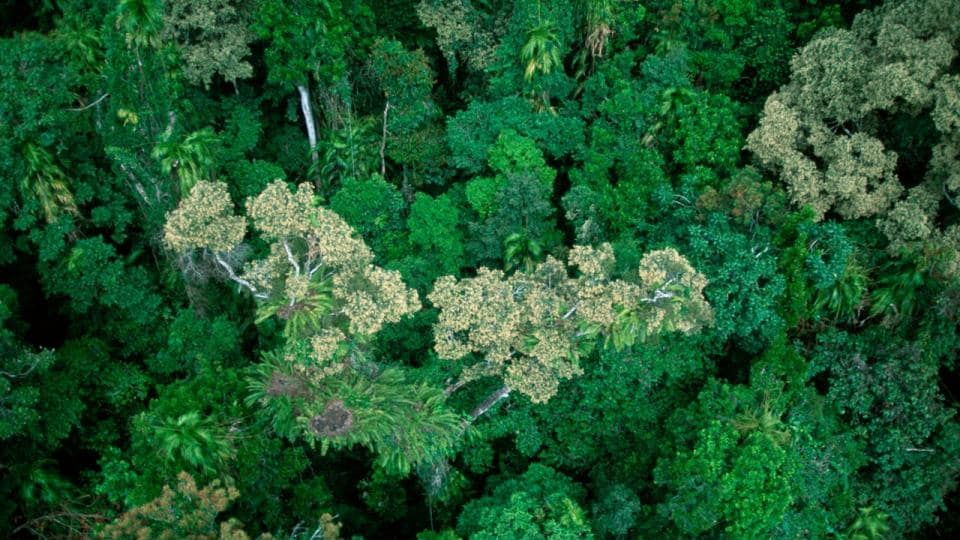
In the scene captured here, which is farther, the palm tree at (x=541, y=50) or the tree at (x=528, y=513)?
the palm tree at (x=541, y=50)

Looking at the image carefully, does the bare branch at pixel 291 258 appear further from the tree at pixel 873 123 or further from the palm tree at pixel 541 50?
the tree at pixel 873 123

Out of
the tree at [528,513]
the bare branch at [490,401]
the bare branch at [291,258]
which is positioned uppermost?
the bare branch at [291,258]

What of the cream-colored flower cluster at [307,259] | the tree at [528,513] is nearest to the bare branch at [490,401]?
the tree at [528,513]

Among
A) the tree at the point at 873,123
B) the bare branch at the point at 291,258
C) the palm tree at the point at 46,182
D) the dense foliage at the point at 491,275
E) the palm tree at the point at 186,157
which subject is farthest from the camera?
the palm tree at the point at 46,182

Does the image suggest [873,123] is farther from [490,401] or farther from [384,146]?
[384,146]

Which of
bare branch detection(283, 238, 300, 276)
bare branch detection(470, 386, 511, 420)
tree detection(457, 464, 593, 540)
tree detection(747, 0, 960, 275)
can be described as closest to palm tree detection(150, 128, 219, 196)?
bare branch detection(283, 238, 300, 276)

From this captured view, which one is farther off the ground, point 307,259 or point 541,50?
point 541,50

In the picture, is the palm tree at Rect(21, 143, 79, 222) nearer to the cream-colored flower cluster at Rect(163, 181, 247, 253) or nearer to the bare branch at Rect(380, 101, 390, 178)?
the cream-colored flower cluster at Rect(163, 181, 247, 253)

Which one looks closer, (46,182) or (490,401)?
(490,401)

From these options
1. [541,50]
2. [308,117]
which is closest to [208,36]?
[308,117]

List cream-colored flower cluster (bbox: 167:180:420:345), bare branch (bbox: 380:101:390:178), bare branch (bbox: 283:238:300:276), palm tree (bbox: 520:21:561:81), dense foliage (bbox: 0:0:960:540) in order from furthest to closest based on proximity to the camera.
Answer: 1. bare branch (bbox: 380:101:390:178)
2. palm tree (bbox: 520:21:561:81)
3. dense foliage (bbox: 0:0:960:540)
4. bare branch (bbox: 283:238:300:276)
5. cream-colored flower cluster (bbox: 167:180:420:345)
